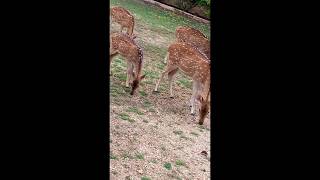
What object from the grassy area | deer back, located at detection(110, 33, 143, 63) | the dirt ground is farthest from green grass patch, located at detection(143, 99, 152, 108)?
the grassy area

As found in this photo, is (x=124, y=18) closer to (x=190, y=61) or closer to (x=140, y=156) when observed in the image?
(x=190, y=61)

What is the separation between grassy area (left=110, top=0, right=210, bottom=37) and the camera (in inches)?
466

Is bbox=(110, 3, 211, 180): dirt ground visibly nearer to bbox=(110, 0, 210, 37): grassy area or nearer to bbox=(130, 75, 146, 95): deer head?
bbox=(130, 75, 146, 95): deer head

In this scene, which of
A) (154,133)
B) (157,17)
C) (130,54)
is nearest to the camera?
(154,133)

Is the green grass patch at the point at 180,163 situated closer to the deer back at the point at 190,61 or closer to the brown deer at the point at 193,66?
the brown deer at the point at 193,66

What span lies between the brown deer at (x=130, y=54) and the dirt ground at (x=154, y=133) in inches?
8.1

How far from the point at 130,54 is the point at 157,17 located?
611 cm

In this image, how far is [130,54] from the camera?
6691mm

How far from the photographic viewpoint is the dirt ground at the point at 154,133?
4711 millimetres

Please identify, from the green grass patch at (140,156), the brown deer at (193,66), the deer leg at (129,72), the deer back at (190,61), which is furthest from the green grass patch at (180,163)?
the deer leg at (129,72)

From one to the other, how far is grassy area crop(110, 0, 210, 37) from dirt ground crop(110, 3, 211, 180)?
13.2 ft

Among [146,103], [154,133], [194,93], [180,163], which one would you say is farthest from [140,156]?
[194,93]

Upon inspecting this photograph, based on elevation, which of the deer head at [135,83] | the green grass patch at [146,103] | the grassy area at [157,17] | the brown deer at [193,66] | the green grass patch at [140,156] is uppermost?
the brown deer at [193,66]
